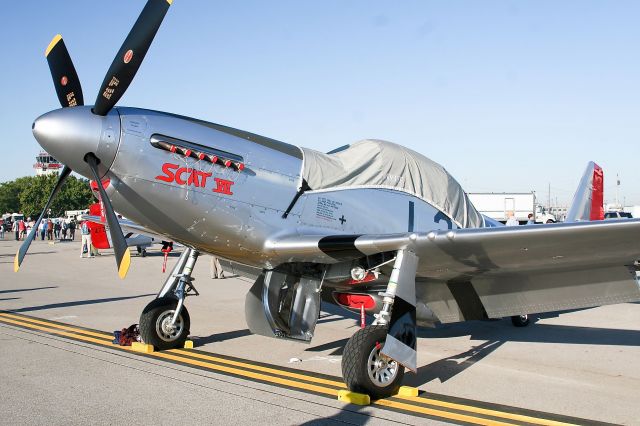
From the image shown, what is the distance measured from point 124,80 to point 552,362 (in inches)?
230

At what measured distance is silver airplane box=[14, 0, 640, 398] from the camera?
18.7 ft

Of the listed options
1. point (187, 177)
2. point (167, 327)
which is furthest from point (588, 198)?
point (187, 177)

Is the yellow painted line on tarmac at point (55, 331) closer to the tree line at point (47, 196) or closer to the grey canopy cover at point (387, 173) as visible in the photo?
the grey canopy cover at point (387, 173)

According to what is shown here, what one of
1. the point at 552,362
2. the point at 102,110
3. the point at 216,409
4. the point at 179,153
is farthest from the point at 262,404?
the point at 552,362

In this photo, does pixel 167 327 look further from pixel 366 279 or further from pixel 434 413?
pixel 434 413

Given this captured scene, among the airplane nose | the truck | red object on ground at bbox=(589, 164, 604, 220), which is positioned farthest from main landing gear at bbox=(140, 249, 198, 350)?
the truck

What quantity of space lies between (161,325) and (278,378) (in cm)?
213

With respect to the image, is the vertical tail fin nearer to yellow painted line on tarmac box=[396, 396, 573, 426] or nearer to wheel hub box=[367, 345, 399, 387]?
wheel hub box=[367, 345, 399, 387]

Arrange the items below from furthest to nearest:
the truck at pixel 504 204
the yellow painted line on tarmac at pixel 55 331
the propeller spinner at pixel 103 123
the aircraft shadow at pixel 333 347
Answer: the truck at pixel 504 204
the yellow painted line on tarmac at pixel 55 331
the aircraft shadow at pixel 333 347
the propeller spinner at pixel 103 123

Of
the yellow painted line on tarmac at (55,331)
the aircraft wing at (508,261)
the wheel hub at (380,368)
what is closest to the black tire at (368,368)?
the wheel hub at (380,368)

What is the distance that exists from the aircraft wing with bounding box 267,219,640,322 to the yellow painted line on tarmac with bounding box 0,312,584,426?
1.28 meters

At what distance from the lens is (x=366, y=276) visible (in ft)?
21.8

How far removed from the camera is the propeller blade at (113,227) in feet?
18.2

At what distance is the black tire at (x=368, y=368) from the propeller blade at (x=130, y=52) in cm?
330
